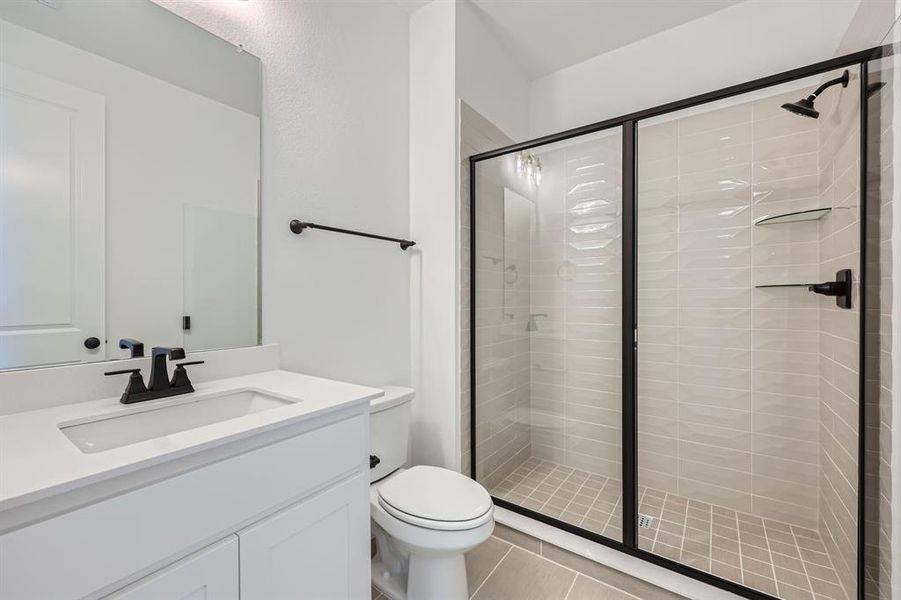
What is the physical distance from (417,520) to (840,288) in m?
1.71

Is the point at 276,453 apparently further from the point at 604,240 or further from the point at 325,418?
the point at 604,240

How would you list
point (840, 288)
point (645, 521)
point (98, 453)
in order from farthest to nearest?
point (645, 521)
point (840, 288)
point (98, 453)

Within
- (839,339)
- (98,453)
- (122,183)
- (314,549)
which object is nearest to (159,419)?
(98,453)

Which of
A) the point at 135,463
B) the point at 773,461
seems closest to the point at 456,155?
the point at 135,463

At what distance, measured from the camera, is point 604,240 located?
1.90 meters

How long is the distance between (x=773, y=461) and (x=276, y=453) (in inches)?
85.3

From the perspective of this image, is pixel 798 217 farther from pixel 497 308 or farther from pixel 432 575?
pixel 432 575

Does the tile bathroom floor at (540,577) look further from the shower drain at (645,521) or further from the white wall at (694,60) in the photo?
the white wall at (694,60)

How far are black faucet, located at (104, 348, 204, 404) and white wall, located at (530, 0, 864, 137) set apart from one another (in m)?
2.46

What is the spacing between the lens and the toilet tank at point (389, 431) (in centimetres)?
151

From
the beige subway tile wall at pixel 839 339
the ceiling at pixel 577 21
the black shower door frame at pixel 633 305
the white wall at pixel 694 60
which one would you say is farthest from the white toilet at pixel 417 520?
the white wall at pixel 694 60

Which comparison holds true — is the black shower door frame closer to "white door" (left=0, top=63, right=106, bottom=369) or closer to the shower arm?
the shower arm

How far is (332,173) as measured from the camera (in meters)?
1.65

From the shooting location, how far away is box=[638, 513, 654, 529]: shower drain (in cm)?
166
